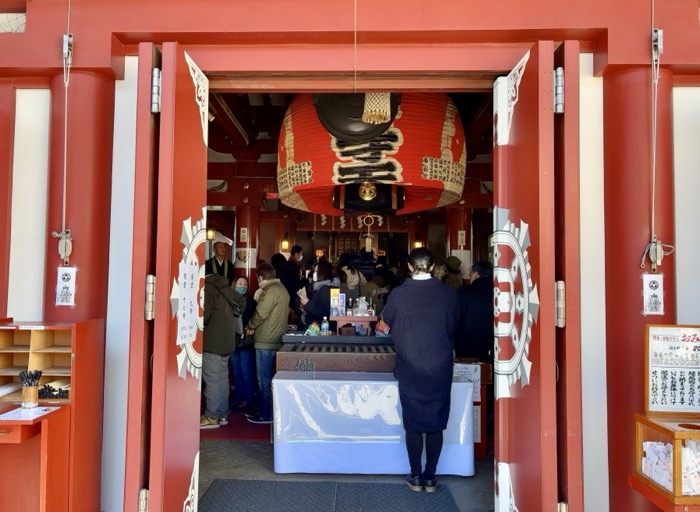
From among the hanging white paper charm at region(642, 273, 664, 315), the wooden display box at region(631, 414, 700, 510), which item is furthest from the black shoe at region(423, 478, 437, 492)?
the hanging white paper charm at region(642, 273, 664, 315)

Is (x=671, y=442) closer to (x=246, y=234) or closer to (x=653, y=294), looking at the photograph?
(x=653, y=294)

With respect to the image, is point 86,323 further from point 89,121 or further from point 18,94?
point 18,94

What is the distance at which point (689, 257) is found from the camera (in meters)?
2.93

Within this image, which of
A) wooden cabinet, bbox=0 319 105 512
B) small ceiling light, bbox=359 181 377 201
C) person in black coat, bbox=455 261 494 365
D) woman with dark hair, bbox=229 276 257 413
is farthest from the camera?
woman with dark hair, bbox=229 276 257 413

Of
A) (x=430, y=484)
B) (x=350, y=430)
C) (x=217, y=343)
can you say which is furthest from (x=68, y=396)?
(x=430, y=484)

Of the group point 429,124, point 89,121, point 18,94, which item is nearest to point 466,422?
point 429,124

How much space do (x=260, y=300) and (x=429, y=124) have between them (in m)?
2.62

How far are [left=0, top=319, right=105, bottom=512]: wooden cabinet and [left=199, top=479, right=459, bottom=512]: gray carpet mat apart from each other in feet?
2.99

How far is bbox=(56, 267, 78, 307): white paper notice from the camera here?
2.95 meters

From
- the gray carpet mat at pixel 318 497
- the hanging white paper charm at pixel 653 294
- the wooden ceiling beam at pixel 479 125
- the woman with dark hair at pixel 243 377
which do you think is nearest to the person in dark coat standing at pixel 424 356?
the gray carpet mat at pixel 318 497

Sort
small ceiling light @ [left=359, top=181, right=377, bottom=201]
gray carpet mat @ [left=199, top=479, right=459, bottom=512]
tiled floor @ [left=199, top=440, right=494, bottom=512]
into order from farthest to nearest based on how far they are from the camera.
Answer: small ceiling light @ [left=359, top=181, right=377, bottom=201], tiled floor @ [left=199, top=440, right=494, bottom=512], gray carpet mat @ [left=199, top=479, right=459, bottom=512]

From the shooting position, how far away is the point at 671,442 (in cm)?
213

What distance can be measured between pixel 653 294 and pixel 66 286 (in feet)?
10.6

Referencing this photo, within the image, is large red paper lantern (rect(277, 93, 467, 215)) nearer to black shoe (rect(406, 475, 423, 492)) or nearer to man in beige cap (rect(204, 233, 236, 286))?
man in beige cap (rect(204, 233, 236, 286))
